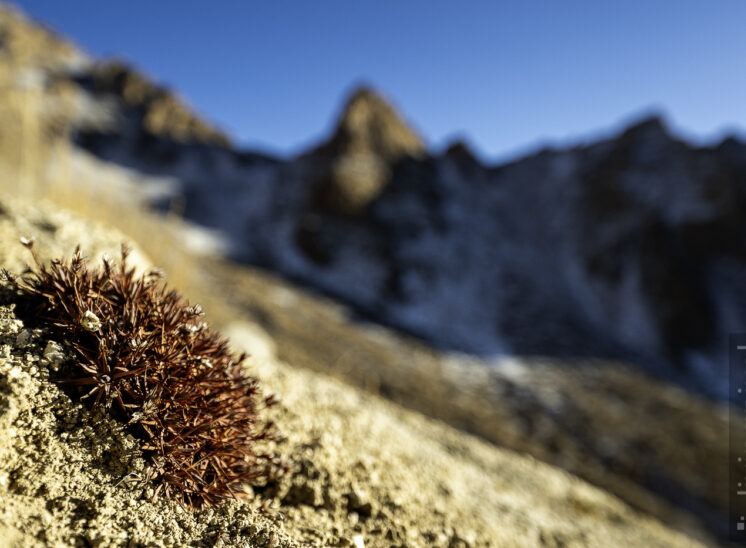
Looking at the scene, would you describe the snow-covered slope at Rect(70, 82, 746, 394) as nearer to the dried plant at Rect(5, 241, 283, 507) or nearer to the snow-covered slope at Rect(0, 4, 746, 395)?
the snow-covered slope at Rect(0, 4, 746, 395)

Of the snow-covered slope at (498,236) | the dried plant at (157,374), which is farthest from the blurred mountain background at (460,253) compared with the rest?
the dried plant at (157,374)

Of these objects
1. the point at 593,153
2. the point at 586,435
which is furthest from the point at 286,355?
the point at 593,153

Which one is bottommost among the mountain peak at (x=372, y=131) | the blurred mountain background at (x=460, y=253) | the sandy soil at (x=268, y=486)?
the sandy soil at (x=268, y=486)

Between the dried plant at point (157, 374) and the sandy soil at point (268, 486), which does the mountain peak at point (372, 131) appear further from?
the dried plant at point (157, 374)

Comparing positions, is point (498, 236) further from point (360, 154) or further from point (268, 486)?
point (268, 486)

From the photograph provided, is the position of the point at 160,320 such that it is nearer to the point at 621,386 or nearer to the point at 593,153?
the point at 621,386
